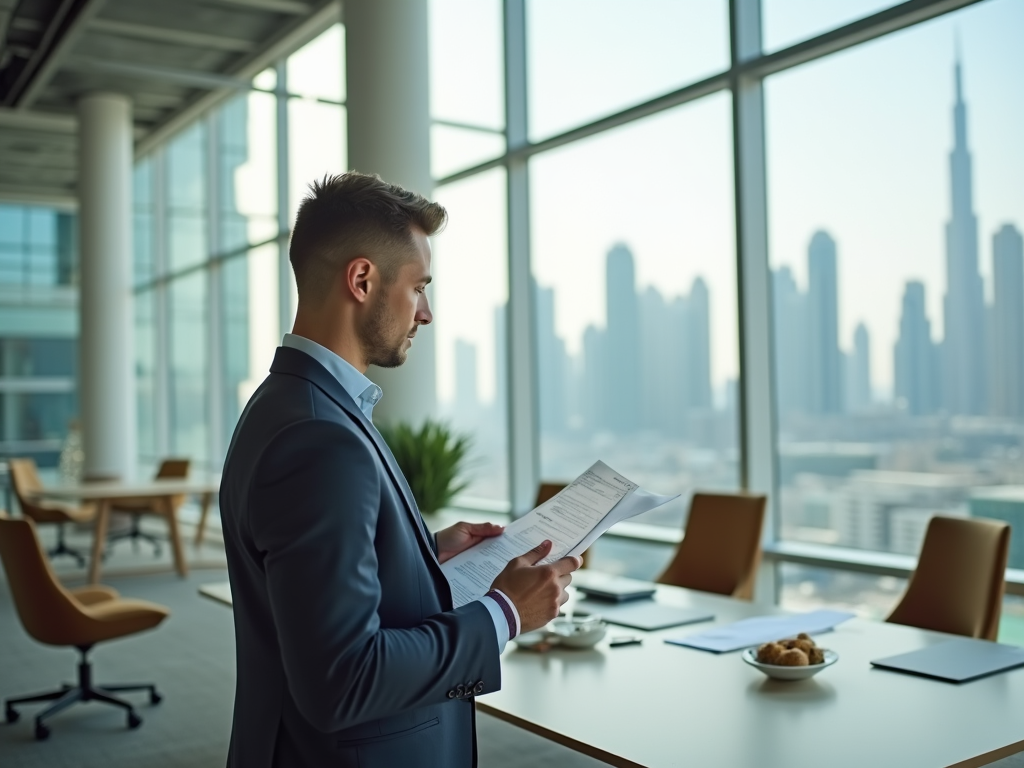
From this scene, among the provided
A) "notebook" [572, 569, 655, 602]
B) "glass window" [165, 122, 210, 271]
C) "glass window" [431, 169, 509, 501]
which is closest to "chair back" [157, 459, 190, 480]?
"glass window" [165, 122, 210, 271]

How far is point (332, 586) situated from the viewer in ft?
4.01

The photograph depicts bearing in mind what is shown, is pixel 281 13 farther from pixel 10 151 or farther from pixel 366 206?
pixel 366 206

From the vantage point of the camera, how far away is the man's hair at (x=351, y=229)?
1.45m

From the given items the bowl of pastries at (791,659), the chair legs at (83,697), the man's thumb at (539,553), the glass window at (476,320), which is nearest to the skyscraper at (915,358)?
the bowl of pastries at (791,659)

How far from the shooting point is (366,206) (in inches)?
57.3

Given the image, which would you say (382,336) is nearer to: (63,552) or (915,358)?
(915,358)

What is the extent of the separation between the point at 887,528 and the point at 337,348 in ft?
12.8

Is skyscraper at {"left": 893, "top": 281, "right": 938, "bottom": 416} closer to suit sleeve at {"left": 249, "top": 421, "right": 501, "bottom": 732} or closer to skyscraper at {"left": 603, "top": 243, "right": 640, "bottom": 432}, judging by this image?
skyscraper at {"left": 603, "top": 243, "right": 640, "bottom": 432}

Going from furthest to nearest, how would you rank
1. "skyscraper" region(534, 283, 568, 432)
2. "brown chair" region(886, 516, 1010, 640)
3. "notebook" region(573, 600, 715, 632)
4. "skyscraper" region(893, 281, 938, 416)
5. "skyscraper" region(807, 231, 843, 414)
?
"skyscraper" region(534, 283, 568, 432), "skyscraper" region(807, 231, 843, 414), "skyscraper" region(893, 281, 938, 416), "brown chair" region(886, 516, 1010, 640), "notebook" region(573, 600, 715, 632)

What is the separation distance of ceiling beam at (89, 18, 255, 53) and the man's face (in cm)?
864

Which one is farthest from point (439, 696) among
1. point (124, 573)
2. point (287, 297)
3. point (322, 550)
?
point (287, 297)

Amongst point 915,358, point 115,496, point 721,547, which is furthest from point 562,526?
point 115,496

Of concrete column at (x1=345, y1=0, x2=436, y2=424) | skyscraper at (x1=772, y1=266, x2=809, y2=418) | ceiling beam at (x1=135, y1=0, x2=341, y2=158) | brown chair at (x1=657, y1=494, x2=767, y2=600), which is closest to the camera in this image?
brown chair at (x1=657, y1=494, x2=767, y2=600)

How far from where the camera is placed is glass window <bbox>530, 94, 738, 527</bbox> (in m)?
5.64
